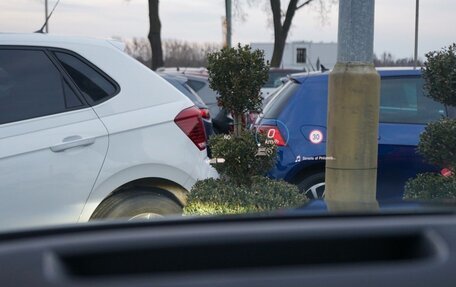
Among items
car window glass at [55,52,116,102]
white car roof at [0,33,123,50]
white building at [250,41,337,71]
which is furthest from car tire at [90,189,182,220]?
white building at [250,41,337,71]

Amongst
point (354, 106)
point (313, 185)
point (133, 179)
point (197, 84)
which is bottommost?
point (313, 185)

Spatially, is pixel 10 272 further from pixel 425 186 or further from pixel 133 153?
pixel 425 186

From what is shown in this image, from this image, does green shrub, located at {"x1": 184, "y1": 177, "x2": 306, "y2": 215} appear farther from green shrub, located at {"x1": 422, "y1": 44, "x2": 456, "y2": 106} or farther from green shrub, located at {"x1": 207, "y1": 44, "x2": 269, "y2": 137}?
green shrub, located at {"x1": 422, "y1": 44, "x2": 456, "y2": 106}

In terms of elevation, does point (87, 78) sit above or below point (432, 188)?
above

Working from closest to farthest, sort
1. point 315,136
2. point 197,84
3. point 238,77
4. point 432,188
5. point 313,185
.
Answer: point 238,77, point 432,188, point 315,136, point 313,185, point 197,84

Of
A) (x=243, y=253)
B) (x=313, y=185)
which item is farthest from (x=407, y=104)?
(x=243, y=253)

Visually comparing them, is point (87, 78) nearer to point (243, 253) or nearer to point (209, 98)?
point (243, 253)

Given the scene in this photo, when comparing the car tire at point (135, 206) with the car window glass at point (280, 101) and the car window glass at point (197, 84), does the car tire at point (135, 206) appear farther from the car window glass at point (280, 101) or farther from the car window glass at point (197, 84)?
the car window glass at point (197, 84)

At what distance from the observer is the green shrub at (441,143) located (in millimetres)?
4180

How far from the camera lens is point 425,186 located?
429 cm

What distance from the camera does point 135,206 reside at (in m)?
3.97

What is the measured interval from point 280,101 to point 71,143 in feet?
8.57

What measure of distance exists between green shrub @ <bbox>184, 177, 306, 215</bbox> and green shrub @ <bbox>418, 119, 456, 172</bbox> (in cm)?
107

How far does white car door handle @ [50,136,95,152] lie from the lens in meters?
3.67
